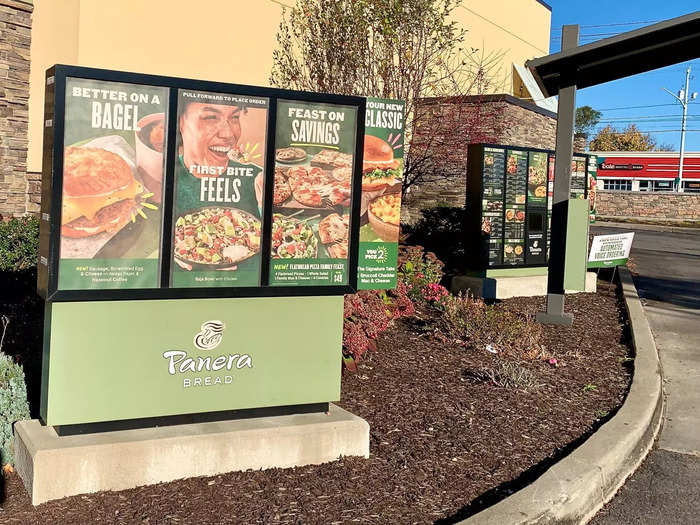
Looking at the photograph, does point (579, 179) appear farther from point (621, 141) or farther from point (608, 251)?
point (621, 141)

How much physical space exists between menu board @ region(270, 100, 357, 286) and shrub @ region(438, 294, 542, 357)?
339cm

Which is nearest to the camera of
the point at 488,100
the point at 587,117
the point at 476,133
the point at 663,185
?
the point at 476,133

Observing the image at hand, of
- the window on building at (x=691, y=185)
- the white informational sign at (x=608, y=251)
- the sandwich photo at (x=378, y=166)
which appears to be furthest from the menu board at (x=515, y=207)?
the window on building at (x=691, y=185)

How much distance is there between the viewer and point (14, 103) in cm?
1073

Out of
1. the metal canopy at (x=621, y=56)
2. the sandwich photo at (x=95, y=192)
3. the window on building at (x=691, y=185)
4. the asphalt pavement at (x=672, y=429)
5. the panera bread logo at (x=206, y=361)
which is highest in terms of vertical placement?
the window on building at (x=691, y=185)

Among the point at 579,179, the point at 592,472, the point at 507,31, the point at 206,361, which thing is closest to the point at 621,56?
the point at 579,179

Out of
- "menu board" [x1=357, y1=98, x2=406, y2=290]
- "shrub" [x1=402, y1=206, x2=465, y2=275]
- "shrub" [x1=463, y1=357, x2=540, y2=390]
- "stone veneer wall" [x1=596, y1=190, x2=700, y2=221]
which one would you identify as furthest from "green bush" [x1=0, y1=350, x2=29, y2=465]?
"stone veneer wall" [x1=596, y1=190, x2=700, y2=221]

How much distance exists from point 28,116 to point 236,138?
24.9 feet

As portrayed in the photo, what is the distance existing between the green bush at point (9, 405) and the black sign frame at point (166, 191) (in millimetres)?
763

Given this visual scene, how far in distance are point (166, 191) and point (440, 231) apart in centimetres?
993

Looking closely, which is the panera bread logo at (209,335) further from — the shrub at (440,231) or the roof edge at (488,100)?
the roof edge at (488,100)

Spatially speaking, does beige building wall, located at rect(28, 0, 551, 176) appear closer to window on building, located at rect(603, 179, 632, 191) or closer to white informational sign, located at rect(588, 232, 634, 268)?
white informational sign, located at rect(588, 232, 634, 268)

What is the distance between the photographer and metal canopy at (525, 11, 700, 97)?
8.71m

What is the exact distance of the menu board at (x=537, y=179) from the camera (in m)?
12.6
